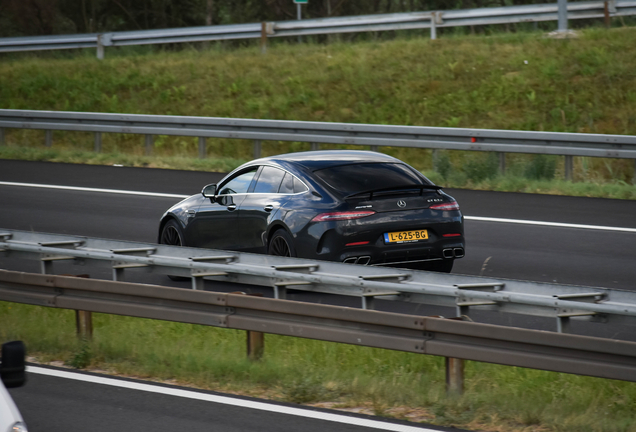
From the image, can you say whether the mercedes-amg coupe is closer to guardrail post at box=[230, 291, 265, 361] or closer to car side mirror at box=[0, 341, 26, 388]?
guardrail post at box=[230, 291, 265, 361]

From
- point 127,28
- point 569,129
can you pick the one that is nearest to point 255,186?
point 569,129

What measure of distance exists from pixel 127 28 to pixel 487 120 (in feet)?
99.5

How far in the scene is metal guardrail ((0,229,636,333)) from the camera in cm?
696

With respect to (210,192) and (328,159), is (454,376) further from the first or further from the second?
(210,192)

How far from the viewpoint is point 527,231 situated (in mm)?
13805

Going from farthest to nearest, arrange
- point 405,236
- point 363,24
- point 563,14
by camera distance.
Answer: point 363,24 → point 563,14 → point 405,236

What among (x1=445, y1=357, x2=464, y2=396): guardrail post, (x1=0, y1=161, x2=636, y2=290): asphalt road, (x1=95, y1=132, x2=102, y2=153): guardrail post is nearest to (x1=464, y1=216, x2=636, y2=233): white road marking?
(x1=0, y1=161, x2=636, y2=290): asphalt road

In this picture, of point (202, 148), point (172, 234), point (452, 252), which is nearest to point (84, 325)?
point (172, 234)

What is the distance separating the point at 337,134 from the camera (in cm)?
1944

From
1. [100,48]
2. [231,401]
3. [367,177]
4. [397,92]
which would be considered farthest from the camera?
[100,48]

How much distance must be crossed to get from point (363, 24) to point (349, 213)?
16.6 meters

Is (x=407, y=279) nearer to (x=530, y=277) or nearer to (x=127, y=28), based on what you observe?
(x=530, y=277)

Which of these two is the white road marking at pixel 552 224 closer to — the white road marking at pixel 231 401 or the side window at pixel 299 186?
the side window at pixel 299 186

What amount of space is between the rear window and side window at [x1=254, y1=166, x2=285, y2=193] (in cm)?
62
